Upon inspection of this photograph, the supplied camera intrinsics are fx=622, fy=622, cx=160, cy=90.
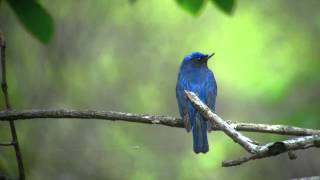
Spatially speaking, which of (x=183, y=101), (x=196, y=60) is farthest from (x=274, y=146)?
(x=196, y=60)

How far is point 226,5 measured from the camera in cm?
154

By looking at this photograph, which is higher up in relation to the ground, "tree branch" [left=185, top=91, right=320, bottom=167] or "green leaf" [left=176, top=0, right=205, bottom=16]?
"green leaf" [left=176, top=0, right=205, bottom=16]

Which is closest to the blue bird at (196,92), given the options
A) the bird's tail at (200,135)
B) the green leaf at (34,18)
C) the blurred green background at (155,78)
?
the bird's tail at (200,135)

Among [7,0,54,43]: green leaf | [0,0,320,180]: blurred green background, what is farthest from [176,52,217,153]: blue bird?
[7,0,54,43]: green leaf

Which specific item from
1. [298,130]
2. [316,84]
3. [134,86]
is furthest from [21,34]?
[298,130]

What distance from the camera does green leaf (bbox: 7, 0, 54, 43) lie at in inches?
53.2

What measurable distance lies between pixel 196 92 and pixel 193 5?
3.10 metres

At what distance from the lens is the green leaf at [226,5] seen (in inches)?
60.0

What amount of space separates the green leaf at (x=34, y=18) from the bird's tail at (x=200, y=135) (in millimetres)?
2899

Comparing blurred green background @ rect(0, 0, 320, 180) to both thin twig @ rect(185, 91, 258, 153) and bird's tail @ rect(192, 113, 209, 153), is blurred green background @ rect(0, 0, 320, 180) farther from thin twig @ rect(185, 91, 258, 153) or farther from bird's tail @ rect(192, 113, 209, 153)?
thin twig @ rect(185, 91, 258, 153)

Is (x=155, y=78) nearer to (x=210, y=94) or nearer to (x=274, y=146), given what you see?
(x=210, y=94)

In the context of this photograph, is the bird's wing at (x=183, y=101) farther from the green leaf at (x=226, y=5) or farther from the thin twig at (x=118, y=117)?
the green leaf at (x=226, y=5)

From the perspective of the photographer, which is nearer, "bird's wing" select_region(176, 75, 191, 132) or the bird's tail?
"bird's wing" select_region(176, 75, 191, 132)

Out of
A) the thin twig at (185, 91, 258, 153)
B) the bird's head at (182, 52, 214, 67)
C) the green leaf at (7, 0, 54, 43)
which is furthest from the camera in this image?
the bird's head at (182, 52, 214, 67)
